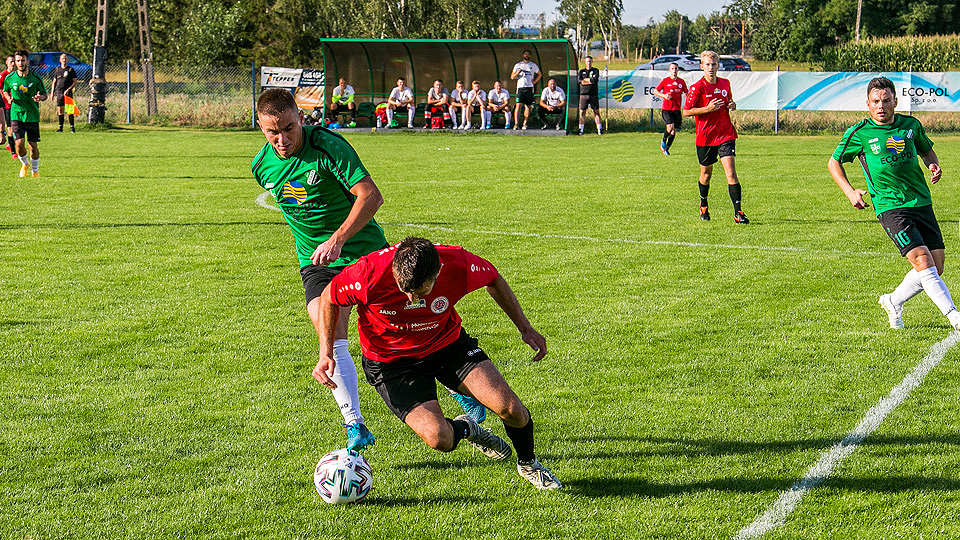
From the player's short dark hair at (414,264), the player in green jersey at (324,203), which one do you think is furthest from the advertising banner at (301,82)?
A: the player's short dark hair at (414,264)

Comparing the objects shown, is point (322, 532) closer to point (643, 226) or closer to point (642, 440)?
point (642, 440)

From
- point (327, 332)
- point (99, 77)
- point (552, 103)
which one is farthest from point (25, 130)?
point (552, 103)

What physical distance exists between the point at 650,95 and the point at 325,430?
2571 cm

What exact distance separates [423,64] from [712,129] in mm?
20915

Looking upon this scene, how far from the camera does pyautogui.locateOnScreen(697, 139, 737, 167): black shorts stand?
1192cm

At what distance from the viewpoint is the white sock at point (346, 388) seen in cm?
454

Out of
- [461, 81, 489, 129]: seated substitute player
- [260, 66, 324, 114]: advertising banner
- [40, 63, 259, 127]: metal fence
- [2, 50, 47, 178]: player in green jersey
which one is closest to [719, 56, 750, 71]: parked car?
[461, 81, 489, 129]: seated substitute player

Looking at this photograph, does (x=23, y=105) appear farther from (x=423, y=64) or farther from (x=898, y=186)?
(x=423, y=64)

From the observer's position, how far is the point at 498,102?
29609 millimetres

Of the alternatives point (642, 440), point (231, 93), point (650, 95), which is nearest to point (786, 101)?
point (650, 95)

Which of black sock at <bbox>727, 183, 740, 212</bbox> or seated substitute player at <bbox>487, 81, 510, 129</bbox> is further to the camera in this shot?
seated substitute player at <bbox>487, 81, 510, 129</bbox>

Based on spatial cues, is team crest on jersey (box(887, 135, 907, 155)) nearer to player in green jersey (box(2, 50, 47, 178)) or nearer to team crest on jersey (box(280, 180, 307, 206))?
team crest on jersey (box(280, 180, 307, 206))

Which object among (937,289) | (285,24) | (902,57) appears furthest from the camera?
(285,24)

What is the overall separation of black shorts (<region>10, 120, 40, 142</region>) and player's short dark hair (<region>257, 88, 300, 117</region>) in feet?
45.6
